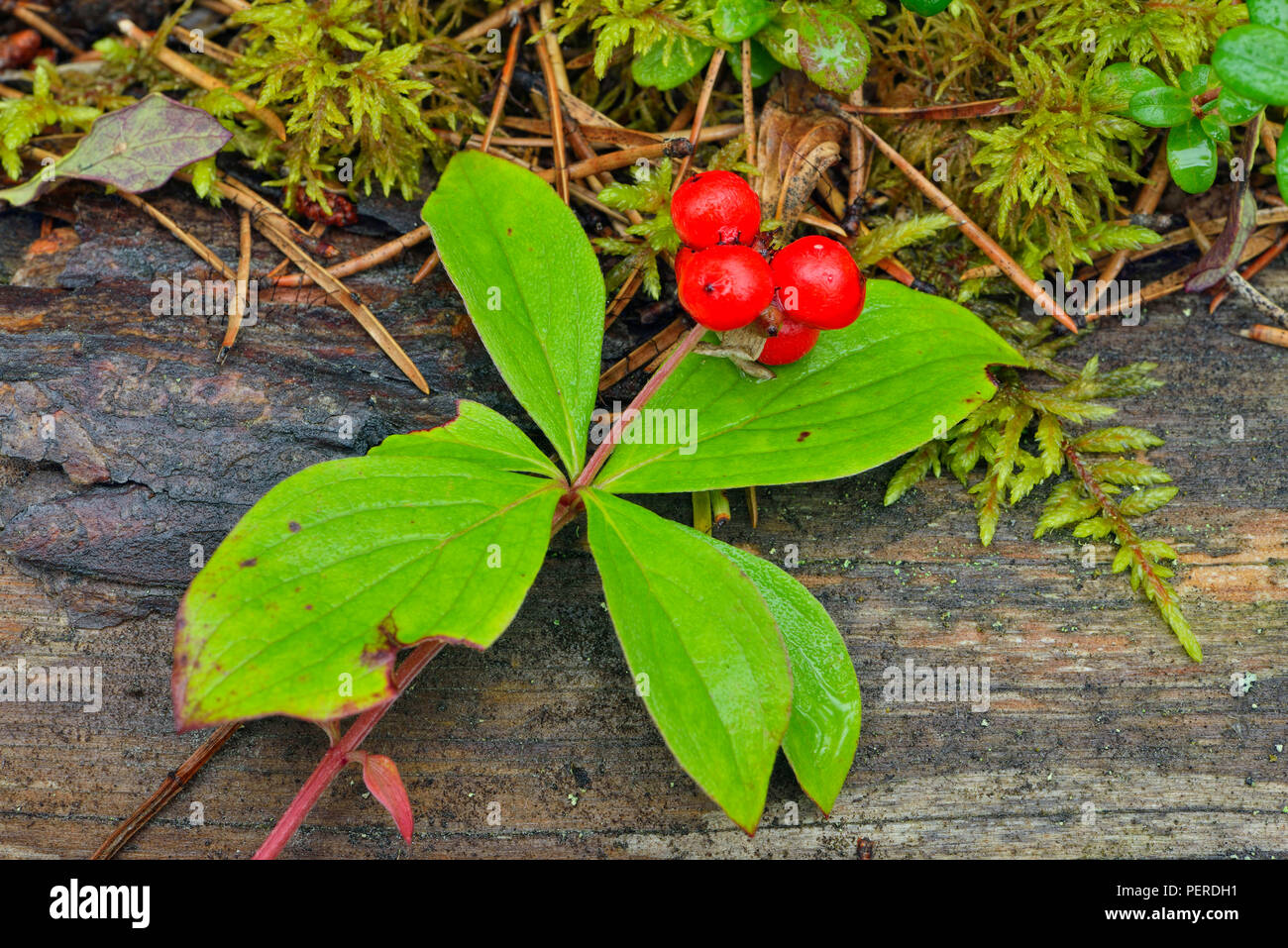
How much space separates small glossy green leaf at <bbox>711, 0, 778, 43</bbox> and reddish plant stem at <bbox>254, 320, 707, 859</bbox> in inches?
41.1

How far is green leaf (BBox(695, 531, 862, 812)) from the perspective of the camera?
229cm

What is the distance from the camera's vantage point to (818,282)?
2.11m

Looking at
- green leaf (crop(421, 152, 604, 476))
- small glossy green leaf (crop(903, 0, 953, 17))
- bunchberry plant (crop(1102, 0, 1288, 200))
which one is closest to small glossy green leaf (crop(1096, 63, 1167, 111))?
bunchberry plant (crop(1102, 0, 1288, 200))

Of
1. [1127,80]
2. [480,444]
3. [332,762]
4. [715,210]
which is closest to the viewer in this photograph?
[715,210]

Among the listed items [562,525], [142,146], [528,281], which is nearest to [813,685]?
[562,525]

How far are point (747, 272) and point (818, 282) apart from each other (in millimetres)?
169

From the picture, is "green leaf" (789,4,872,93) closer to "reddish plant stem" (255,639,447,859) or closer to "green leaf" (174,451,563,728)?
"green leaf" (174,451,563,728)

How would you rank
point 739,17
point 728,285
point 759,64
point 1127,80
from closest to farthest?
point 728,285
point 1127,80
point 739,17
point 759,64

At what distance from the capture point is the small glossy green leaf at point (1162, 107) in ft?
8.50

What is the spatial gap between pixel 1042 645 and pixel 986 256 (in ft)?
4.11

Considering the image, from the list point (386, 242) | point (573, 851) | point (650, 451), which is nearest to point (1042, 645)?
point (650, 451)

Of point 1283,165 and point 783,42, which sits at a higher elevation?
point 783,42

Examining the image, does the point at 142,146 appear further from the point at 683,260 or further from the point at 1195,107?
the point at 1195,107
